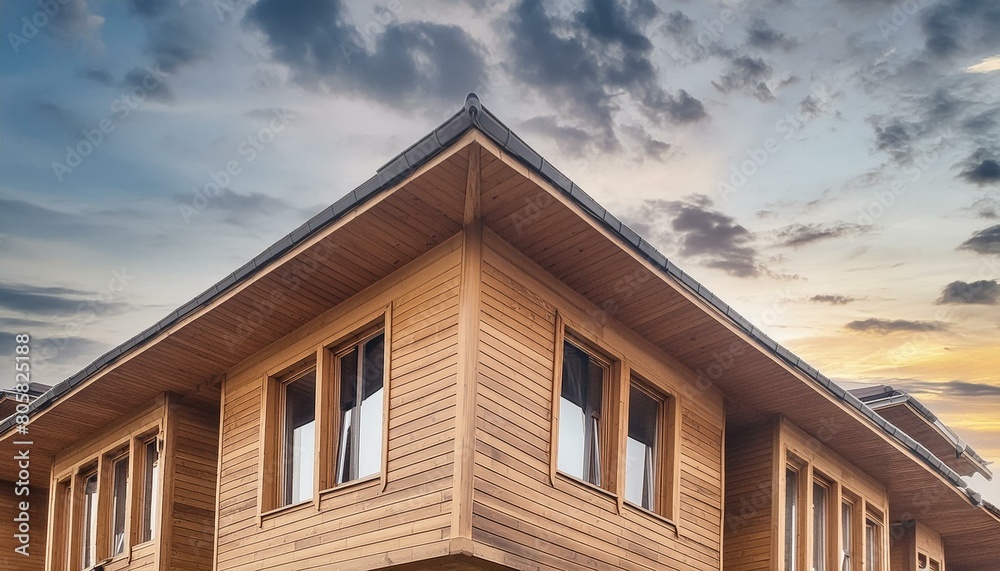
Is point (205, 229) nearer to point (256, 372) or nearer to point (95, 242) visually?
point (95, 242)

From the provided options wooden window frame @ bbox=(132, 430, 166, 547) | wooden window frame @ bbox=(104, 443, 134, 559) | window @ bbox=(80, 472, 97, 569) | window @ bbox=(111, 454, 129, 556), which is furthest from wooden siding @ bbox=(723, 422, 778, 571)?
window @ bbox=(80, 472, 97, 569)

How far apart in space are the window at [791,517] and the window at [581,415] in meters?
4.98

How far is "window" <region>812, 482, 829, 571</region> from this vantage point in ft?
54.4

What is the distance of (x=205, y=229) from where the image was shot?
772 inches

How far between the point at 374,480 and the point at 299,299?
2.89 m

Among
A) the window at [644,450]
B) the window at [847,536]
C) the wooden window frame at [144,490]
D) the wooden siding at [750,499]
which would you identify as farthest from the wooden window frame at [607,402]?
the wooden window frame at [144,490]

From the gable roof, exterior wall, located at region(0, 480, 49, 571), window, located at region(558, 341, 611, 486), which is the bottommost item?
exterior wall, located at region(0, 480, 49, 571)

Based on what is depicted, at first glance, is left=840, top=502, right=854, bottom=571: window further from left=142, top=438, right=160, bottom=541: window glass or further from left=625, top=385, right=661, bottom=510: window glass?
left=142, top=438, right=160, bottom=541: window glass

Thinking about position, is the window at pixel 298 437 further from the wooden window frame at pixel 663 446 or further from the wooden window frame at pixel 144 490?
the wooden window frame at pixel 663 446

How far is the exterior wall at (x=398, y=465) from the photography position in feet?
33.8

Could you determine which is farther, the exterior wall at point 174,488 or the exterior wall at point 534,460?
the exterior wall at point 174,488

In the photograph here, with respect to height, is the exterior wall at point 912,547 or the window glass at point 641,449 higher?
the window glass at point 641,449

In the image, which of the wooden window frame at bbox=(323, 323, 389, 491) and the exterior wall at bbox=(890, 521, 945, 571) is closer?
the wooden window frame at bbox=(323, 323, 389, 491)

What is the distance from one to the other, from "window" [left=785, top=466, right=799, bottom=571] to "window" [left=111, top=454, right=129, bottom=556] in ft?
35.1
